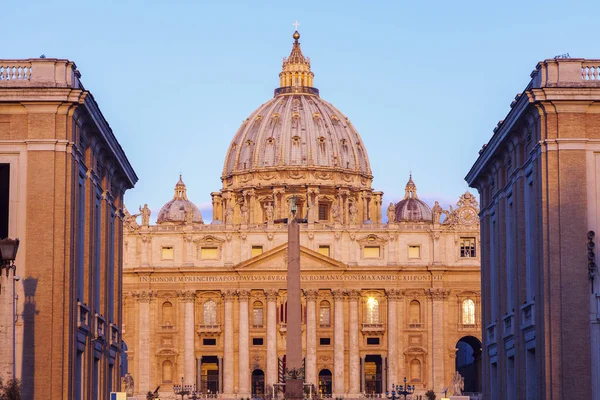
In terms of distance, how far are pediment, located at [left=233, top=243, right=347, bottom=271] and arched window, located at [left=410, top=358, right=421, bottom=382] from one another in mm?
10682

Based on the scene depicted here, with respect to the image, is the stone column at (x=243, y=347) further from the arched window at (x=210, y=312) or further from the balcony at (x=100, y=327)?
the balcony at (x=100, y=327)

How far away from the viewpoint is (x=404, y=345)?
142 metres

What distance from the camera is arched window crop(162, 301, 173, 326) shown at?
14412cm

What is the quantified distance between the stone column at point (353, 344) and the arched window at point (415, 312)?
497cm

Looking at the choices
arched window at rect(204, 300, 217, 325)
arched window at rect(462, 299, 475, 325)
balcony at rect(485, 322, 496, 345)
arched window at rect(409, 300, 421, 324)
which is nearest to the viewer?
balcony at rect(485, 322, 496, 345)

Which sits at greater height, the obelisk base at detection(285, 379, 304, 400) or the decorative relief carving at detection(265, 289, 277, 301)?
the decorative relief carving at detection(265, 289, 277, 301)

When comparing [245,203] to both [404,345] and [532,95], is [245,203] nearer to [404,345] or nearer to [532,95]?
[404,345]

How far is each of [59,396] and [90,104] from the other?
9771 mm

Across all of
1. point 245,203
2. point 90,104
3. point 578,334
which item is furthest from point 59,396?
point 245,203

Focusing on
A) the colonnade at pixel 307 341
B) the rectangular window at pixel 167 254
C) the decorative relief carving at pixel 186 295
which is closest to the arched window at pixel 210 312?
the colonnade at pixel 307 341

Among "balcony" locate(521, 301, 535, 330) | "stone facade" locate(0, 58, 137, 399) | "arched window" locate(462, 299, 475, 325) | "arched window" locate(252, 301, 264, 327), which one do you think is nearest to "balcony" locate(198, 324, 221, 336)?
"arched window" locate(252, 301, 264, 327)

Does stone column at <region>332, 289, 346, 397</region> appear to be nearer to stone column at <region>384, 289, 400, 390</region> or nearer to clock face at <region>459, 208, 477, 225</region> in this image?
stone column at <region>384, 289, 400, 390</region>

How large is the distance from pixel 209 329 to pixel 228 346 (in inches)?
92.3

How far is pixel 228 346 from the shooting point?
14300 centimetres
